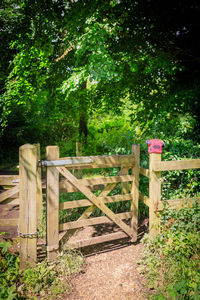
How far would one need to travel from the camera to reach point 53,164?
2949mm

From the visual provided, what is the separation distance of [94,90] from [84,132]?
4.92 m

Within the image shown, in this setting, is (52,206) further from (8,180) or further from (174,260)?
(174,260)

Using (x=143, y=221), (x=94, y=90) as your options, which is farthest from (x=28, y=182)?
(x=94, y=90)

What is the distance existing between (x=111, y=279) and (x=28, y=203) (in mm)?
1638

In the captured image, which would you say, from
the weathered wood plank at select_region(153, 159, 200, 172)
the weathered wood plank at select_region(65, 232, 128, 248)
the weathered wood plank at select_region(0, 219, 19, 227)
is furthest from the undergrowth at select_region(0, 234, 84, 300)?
the weathered wood plank at select_region(153, 159, 200, 172)

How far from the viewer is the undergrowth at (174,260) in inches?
97.4

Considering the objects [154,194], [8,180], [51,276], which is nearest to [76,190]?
[8,180]

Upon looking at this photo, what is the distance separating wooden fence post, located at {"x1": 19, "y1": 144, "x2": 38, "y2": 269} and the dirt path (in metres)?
0.76

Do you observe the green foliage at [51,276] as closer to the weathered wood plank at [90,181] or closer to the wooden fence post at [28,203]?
the wooden fence post at [28,203]

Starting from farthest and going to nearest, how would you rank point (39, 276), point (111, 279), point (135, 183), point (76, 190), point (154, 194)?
point (135, 183) → point (154, 194) → point (76, 190) → point (111, 279) → point (39, 276)

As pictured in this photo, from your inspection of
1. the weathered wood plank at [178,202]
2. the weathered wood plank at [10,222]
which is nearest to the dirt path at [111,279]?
the weathered wood plank at [178,202]

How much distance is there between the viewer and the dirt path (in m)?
2.70

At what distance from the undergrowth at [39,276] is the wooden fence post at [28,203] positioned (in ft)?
0.47

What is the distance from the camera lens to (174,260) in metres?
3.02
